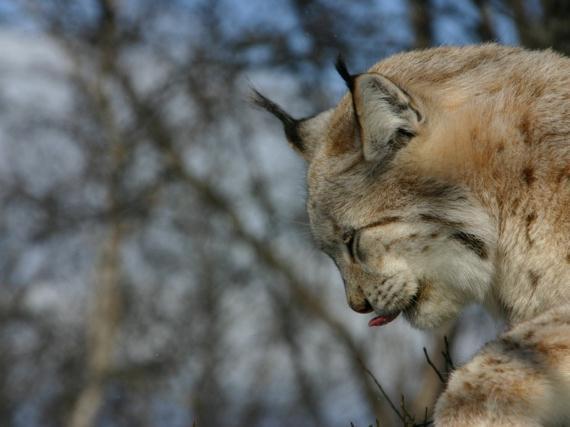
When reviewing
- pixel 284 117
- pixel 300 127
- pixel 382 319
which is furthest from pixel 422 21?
pixel 382 319

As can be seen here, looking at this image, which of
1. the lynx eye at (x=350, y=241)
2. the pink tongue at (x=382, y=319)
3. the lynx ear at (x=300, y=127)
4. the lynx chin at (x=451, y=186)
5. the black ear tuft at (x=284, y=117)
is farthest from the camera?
the black ear tuft at (x=284, y=117)

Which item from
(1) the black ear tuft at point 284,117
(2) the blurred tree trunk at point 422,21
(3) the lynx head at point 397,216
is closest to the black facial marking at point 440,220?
(3) the lynx head at point 397,216

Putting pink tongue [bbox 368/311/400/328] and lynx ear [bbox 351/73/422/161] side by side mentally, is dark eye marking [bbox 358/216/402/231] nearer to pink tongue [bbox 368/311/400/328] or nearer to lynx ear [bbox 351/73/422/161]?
lynx ear [bbox 351/73/422/161]

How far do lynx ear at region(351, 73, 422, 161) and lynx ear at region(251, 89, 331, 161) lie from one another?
646 millimetres

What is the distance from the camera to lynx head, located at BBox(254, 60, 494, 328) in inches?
145

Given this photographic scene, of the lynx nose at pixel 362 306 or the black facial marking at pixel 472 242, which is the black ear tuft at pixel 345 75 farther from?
the lynx nose at pixel 362 306

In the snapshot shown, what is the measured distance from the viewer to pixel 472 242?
3.71 metres

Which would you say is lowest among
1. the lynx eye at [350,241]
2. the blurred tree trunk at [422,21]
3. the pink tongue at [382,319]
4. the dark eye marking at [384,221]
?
the pink tongue at [382,319]

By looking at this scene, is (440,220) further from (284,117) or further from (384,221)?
(284,117)

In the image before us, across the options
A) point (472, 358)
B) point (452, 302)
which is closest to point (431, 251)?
point (452, 302)

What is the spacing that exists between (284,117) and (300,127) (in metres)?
0.18

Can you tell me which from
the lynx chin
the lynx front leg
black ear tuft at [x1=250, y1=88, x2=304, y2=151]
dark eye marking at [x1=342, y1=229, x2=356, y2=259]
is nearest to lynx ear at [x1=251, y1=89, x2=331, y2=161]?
black ear tuft at [x1=250, y1=88, x2=304, y2=151]

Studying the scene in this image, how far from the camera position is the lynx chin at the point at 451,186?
3516 mm

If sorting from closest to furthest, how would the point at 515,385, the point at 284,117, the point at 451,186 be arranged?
the point at 515,385 → the point at 451,186 → the point at 284,117
